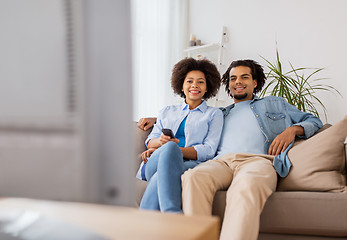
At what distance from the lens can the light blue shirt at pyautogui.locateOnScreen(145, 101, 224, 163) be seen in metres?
2.10

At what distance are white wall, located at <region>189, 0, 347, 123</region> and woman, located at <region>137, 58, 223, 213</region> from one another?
1055 millimetres

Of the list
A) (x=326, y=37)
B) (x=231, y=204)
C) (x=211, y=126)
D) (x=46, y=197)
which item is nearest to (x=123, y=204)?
(x=46, y=197)

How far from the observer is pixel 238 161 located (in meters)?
1.95

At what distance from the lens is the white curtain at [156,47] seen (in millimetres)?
3775

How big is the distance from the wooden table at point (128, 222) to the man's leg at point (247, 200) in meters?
0.96

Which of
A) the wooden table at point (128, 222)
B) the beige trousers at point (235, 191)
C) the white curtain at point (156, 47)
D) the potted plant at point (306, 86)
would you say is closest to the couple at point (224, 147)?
the beige trousers at point (235, 191)

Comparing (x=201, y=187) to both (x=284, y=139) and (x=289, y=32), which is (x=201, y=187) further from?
(x=289, y=32)

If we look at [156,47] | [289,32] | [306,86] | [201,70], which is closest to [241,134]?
[201,70]

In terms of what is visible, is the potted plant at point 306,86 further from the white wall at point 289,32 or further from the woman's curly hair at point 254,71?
the woman's curly hair at point 254,71

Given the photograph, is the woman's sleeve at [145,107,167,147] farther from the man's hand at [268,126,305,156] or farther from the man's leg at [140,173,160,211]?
the man's hand at [268,126,305,156]

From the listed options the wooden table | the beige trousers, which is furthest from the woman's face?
the wooden table

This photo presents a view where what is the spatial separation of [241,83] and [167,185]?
41.0 inches

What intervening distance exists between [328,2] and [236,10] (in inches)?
38.2

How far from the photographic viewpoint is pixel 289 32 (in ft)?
10.8
